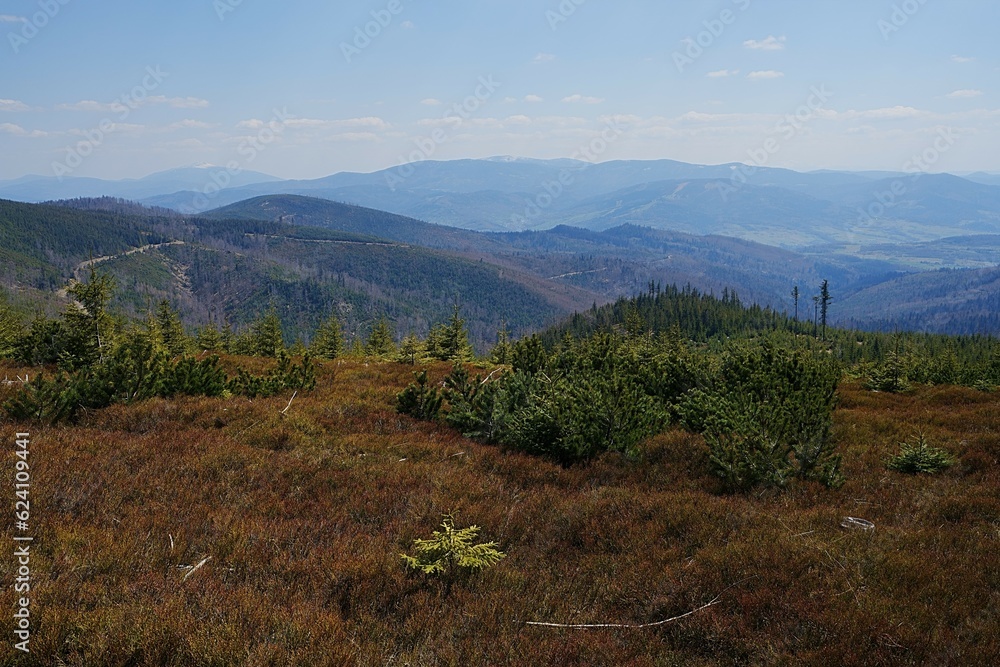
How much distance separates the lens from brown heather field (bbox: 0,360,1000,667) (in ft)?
14.5

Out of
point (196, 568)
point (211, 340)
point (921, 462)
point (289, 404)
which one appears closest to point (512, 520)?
point (196, 568)

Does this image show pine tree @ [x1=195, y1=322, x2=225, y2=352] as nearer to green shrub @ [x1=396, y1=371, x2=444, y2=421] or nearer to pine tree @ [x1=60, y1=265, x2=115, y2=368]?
pine tree @ [x1=60, y1=265, x2=115, y2=368]

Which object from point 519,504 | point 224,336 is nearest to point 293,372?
point 519,504

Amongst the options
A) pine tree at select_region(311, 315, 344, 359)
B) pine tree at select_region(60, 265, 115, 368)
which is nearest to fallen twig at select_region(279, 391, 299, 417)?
pine tree at select_region(60, 265, 115, 368)

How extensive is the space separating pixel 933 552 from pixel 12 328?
43309 mm

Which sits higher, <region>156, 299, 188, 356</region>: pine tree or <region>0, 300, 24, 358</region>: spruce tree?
<region>0, 300, 24, 358</region>: spruce tree

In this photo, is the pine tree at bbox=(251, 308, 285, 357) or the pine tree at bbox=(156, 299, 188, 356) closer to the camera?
the pine tree at bbox=(251, 308, 285, 357)

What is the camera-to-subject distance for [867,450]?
11195mm

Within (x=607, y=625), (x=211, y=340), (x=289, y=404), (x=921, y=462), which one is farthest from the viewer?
(x=211, y=340)

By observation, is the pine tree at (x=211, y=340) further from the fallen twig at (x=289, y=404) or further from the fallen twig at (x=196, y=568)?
the fallen twig at (x=196, y=568)

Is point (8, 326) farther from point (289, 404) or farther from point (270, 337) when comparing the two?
point (289, 404)

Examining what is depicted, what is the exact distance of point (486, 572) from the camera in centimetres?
589

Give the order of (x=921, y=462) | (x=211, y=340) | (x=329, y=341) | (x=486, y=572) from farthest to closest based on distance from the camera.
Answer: (x=329, y=341), (x=211, y=340), (x=921, y=462), (x=486, y=572)

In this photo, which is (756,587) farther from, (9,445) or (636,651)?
(9,445)
